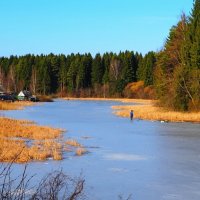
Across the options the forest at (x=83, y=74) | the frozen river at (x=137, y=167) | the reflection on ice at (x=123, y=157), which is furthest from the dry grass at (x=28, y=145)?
the forest at (x=83, y=74)

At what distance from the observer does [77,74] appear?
114375mm

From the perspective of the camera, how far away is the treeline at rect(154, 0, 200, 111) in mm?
41594

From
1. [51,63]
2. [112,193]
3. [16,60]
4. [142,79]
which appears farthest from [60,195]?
[16,60]

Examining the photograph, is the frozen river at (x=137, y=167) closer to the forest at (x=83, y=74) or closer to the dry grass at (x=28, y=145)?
the dry grass at (x=28, y=145)

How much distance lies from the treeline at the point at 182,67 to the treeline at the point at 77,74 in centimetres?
5412

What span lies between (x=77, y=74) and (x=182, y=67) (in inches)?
2889

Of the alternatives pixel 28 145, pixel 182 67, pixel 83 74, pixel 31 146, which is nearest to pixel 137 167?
pixel 31 146

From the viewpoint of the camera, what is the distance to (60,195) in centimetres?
930

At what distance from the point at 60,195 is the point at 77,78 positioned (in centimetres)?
10366

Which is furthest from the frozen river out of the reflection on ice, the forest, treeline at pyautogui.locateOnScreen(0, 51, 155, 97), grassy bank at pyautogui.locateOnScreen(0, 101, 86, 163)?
treeline at pyautogui.locateOnScreen(0, 51, 155, 97)

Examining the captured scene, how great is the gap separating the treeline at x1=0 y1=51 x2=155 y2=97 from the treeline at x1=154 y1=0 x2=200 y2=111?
5412cm

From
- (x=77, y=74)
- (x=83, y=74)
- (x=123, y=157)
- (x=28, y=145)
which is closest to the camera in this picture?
(x=123, y=157)

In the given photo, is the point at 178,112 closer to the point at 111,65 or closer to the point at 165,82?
the point at 165,82

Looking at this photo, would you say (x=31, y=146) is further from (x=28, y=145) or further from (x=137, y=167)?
(x=137, y=167)
